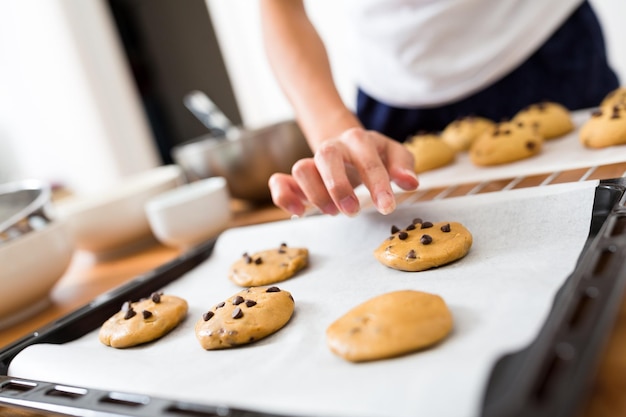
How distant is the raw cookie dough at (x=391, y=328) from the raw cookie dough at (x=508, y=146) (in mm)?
696

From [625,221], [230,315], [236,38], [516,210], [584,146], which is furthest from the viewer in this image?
[236,38]

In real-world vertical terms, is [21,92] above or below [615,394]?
above

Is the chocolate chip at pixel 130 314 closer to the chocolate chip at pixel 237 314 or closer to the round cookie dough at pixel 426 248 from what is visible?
the chocolate chip at pixel 237 314

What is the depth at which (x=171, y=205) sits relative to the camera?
137cm

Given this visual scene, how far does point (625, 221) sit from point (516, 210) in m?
0.24

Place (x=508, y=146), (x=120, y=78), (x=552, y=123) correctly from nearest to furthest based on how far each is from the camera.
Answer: (x=508, y=146) < (x=552, y=123) < (x=120, y=78)

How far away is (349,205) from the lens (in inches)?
36.4

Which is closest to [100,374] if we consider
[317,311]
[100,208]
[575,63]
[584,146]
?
[317,311]

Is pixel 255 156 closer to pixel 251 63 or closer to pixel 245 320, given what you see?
pixel 245 320

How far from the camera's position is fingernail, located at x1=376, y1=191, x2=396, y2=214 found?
2.95ft

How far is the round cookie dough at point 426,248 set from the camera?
2.87 feet

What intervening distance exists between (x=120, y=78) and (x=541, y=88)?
2826 mm

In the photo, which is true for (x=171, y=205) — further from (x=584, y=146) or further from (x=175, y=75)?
(x=175, y=75)

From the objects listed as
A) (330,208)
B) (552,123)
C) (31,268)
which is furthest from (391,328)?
(552,123)
